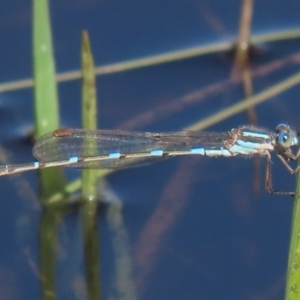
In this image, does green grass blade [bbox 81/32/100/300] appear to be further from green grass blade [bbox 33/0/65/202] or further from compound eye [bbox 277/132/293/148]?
compound eye [bbox 277/132/293/148]

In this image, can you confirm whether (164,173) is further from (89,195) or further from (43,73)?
(43,73)

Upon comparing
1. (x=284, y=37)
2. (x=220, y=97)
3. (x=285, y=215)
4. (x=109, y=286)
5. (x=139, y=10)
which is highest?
(x=139, y=10)

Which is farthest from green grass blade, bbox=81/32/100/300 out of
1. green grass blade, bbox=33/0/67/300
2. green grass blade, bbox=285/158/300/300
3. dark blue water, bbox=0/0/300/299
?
green grass blade, bbox=285/158/300/300

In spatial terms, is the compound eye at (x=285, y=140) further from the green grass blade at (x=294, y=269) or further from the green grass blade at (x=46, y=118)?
the green grass blade at (x=294, y=269)

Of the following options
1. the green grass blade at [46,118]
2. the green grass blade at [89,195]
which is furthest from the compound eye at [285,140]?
the green grass blade at [46,118]

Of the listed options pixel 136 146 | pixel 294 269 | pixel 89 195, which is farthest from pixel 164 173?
pixel 294 269

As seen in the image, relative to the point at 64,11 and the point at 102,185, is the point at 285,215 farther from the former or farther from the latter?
the point at 64,11

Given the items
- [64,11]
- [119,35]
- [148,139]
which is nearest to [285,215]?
[148,139]
